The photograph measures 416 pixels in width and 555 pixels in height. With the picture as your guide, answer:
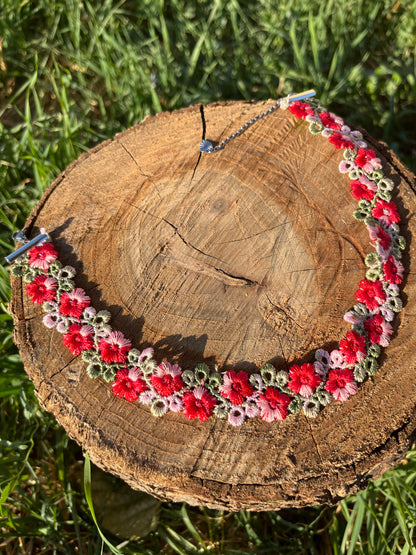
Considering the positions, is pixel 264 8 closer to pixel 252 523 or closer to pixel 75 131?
pixel 75 131

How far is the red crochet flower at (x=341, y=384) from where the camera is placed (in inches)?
68.1

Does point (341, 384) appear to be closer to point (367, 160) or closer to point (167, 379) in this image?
point (167, 379)

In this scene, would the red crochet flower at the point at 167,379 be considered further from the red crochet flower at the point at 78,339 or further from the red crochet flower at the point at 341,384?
the red crochet flower at the point at 341,384

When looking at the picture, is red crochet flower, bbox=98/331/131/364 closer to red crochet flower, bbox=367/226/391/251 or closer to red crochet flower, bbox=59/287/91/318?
red crochet flower, bbox=59/287/91/318

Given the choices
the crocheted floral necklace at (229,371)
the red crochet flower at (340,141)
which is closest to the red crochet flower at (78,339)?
the crocheted floral necklace at (229,371)

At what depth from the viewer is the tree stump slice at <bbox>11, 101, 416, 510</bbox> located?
165 cm

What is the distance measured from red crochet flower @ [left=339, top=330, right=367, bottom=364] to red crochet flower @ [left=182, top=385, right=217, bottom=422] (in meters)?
0.52

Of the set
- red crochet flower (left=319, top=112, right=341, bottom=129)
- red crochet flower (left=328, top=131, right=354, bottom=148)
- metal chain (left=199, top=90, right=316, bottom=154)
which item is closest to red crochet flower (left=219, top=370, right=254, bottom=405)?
metal chain (left=199, top=90, right=316, bottom=154)

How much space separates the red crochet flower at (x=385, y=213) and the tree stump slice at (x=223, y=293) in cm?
9

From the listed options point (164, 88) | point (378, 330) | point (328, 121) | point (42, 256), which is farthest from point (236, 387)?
point (164, 88)

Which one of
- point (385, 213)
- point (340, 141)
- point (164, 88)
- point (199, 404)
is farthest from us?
point (164, 88)

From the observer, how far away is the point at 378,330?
6.07 ft

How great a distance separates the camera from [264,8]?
3.57 metres

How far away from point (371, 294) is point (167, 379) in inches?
34.1
